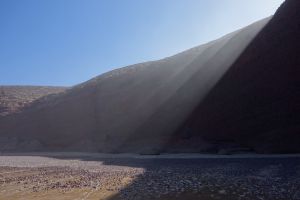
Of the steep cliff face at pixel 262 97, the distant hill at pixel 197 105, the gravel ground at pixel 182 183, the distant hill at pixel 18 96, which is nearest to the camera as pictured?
the gravel ground at pixel 182 183

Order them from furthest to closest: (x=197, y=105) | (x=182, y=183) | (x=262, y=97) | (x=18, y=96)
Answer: (x=18, y=96) → (x=197, y=105) → (x=262, y=97) → (x=182, y=183)

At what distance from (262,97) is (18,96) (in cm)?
6164

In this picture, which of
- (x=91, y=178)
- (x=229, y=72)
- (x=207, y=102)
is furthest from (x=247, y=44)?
(x=91, y=178)

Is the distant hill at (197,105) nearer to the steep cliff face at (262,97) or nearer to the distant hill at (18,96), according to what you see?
the steep cliff face at (262,97)

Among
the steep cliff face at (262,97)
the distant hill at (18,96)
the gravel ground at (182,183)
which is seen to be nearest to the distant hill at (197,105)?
the steep cliff face at (262,97)

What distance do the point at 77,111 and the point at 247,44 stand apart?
87.8ft

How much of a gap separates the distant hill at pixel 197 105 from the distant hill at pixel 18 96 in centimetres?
1078

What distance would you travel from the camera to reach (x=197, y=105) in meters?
41.8

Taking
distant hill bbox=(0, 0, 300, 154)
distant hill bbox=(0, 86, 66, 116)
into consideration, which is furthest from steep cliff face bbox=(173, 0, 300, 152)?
distant hill bbox=(0, 86, 66, 116)

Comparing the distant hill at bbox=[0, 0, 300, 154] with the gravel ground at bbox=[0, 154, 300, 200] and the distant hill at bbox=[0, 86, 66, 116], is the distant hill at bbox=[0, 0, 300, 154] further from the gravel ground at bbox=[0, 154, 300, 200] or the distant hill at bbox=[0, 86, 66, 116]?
the distant hill at bbox=[0, 86, 66, 116]

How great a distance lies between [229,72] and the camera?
4094 centimetres

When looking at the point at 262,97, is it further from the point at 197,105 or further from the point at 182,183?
the point at 182,183

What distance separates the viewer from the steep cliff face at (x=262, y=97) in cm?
3278

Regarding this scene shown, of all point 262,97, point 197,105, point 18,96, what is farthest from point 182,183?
point 18,96
